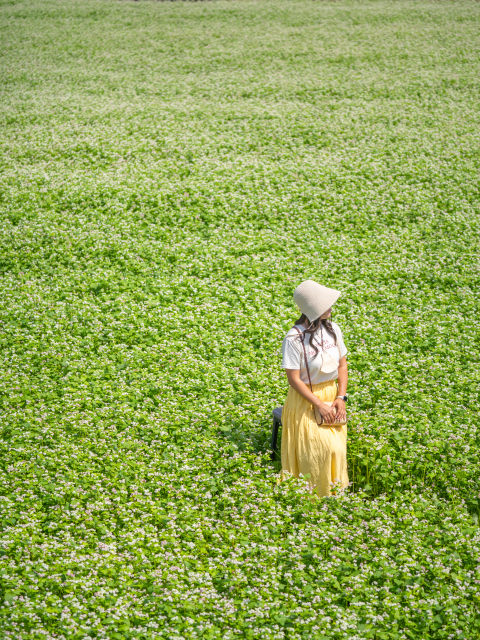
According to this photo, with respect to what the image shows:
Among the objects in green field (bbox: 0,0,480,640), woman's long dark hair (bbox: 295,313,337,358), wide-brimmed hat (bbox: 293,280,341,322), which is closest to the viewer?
green field (bbox: 0,0,480,640)

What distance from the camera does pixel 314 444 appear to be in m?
6.39

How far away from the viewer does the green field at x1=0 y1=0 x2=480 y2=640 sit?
17.6 feet

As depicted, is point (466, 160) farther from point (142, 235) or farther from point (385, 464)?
point (385, 464)

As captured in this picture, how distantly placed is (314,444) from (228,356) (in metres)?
3.42

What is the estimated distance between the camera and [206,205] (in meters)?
14.6

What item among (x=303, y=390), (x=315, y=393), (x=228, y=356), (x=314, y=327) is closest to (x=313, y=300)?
(x=314, y=327)

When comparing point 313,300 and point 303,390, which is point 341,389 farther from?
point 313,300

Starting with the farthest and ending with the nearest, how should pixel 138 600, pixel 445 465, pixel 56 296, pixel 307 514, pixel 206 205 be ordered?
pixel 206 205 < pixel 56 296 < pixel 445 465 < pixel 307 514 < pixel 138 600

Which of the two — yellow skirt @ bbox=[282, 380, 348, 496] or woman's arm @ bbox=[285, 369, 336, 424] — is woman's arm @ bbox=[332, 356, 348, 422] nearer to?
yellow skirt @ bbox=[282, 380, 348, 496]

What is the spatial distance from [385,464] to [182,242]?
25.7 ft

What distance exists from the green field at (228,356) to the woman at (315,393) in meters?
0.33

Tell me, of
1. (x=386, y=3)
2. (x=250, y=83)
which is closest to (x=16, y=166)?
(x=250, y=83)

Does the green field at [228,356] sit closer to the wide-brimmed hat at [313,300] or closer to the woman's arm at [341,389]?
the woman's arm at [341,389]

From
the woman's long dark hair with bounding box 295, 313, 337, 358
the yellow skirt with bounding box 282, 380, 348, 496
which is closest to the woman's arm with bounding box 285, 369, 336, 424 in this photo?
the yellow skirt with bounding box 282, 380, 348, 496
